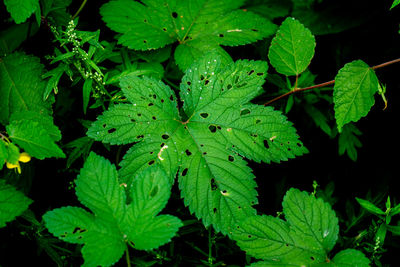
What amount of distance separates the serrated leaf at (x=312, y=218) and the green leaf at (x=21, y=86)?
1.38 meters

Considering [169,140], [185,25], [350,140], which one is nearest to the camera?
[169,140]

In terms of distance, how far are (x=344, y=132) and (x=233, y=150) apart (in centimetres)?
124

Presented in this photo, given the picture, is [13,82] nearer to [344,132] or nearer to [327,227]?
[327,227]

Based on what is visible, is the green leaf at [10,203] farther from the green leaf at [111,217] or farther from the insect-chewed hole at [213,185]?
the insect-chewed hole at [213,185]

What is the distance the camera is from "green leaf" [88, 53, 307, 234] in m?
1.67

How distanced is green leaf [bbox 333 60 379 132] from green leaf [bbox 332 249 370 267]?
0.64m

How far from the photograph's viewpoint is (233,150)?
176 cm

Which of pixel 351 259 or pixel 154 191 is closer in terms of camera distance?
pixel 154 191

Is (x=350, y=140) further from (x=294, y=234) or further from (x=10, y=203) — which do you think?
(x=10, y=203)

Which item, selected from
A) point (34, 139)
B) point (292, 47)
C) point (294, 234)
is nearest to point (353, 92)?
point (292, 47)

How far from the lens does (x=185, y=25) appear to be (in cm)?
218

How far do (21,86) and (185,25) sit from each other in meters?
1.03

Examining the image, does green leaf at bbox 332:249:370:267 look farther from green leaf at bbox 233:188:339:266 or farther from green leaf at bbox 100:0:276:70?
green leaf at bbox 100:0:276:70

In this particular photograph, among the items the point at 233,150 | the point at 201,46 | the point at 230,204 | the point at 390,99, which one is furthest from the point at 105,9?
the point at 390,99
